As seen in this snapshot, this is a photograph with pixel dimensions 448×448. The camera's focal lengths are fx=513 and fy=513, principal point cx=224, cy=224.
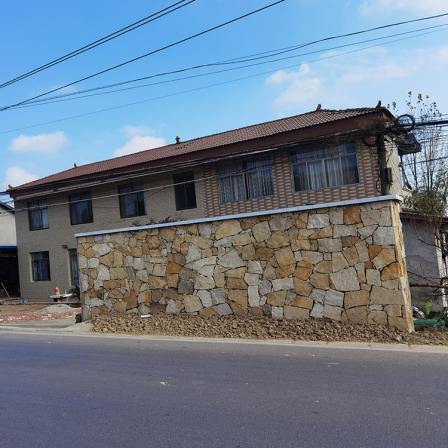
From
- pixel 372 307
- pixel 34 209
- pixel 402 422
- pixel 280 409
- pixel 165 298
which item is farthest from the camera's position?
pixel 34 209

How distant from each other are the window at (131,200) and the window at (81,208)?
6.83ft

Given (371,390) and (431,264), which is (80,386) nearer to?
(371,390)

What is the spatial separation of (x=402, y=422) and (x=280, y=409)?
1.17m

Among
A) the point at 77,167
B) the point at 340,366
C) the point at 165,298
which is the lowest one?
the point at 340,366

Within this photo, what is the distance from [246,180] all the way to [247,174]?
249mm

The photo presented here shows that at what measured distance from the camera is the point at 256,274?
10875 millimetres

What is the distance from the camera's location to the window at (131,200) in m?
24.2

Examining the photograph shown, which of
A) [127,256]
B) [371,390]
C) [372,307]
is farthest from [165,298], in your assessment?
[371,390]

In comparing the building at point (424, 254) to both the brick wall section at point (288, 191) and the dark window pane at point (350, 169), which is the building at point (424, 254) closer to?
the brick wall section at point (288, 191)

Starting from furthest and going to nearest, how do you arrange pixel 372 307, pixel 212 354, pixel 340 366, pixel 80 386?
pixel 372 307 → pixel 212 354 → pixel 340 366 → pixel 80 386

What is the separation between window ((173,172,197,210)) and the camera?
22.7m

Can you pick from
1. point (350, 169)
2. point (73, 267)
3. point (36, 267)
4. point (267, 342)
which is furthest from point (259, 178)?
point (36, 267)

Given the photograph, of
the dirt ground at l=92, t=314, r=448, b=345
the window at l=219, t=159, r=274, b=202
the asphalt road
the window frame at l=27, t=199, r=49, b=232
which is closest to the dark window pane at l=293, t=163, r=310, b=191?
the window at l=219, t=159, r=274, b=202

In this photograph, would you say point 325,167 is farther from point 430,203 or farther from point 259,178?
point 430,203
